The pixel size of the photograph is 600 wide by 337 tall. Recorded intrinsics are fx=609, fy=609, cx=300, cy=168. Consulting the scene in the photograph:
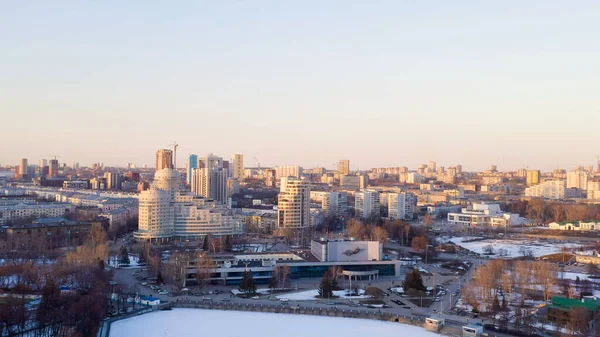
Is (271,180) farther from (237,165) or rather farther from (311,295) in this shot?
(311,295)

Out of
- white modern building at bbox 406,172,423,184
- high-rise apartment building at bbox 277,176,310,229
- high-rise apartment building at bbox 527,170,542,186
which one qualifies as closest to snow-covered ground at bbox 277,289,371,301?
high-rise apartment building at bbox 277,176,310,229

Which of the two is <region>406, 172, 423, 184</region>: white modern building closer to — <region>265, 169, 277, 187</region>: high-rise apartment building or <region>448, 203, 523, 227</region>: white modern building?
<region>265, 169, 277, 187</region>: high-rise apartment building

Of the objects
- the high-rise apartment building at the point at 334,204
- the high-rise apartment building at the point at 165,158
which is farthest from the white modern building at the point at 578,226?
the high-rise apartment building at the point at 165,158

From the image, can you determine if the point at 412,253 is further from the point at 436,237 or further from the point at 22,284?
the point at 22,284

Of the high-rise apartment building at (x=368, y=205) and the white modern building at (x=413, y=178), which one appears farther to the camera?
the white modern building at (x=413, y=178)

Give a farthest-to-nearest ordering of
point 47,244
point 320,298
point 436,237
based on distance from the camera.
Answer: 1. point 436,237
2. point 47,244
3. point 320,298

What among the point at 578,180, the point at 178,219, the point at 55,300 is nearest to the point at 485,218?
the point at 178,219

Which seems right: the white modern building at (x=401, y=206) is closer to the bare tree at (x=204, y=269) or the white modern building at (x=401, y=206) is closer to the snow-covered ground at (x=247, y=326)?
the bare tree at (x=204, y=269)

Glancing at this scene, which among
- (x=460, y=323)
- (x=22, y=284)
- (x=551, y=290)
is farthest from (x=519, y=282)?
(x=22, y=284)
